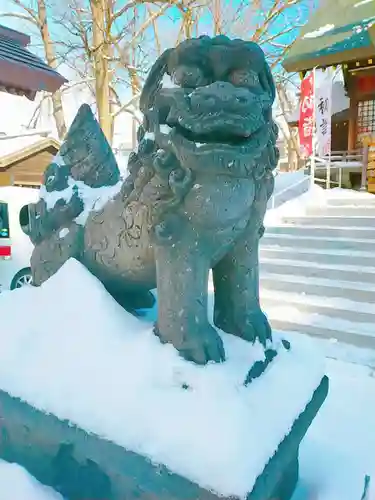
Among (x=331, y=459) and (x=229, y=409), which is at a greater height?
(x=229, y=409)

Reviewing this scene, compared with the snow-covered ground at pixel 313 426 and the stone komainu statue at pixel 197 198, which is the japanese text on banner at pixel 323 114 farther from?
the stone komainu statue at pixel 197 198

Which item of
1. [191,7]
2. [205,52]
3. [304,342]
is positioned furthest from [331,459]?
[191,7]

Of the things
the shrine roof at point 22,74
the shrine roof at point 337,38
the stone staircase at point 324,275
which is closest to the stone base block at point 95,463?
the stone staircase at point 324,275

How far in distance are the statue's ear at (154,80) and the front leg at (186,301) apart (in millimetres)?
396

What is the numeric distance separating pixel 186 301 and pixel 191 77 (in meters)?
0.56

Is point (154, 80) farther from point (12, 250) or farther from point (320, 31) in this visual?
point (320, 31)

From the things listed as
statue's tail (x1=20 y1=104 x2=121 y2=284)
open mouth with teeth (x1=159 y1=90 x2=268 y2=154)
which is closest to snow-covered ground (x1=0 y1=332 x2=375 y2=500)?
statue's tail (x1=20 y1=104 x2=121 y2=284)

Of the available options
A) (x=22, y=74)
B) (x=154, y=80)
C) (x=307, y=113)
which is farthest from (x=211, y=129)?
(x=307, y=113)

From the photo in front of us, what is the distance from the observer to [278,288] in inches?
150

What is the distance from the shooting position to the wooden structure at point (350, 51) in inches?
275

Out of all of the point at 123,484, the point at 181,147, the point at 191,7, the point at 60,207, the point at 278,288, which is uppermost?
the point at 191,7

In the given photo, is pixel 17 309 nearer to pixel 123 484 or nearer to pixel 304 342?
pixel 123 484

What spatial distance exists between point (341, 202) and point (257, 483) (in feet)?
17.3

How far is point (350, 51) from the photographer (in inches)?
274
